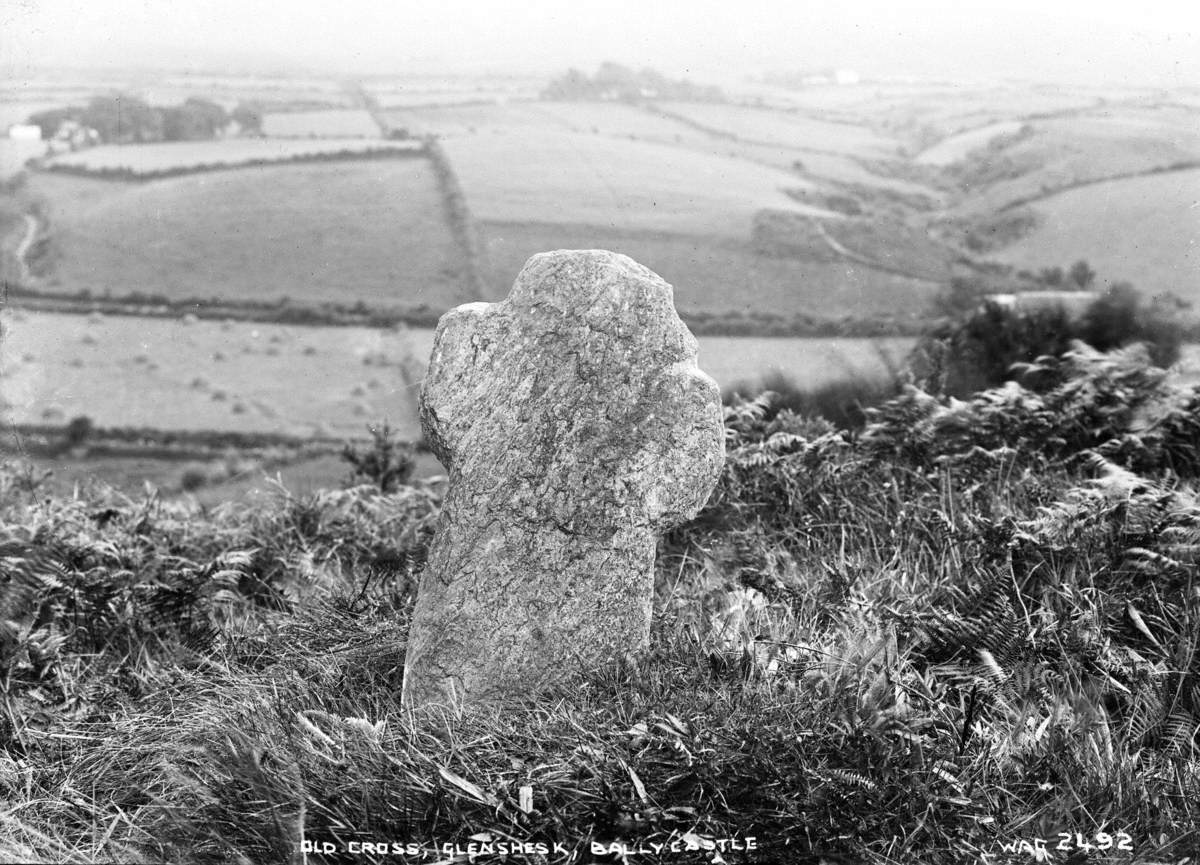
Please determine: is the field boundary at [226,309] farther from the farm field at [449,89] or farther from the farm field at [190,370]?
the farm field at [449,89]

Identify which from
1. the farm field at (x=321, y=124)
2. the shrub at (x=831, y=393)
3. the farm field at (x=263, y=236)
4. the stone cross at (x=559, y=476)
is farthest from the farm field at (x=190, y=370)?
the stone cross at (x=559, y=476)

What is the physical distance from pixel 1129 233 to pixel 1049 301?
3.11 feet

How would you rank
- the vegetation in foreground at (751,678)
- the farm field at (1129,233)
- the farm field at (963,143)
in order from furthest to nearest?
the farm field at (963,143) → the farm field at (1129,233) → the vegetation in foreground at (751,678)

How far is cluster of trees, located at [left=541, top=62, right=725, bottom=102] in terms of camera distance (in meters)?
10.9

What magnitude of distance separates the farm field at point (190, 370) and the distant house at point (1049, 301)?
5.17 meters

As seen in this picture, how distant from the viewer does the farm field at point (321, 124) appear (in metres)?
10.3

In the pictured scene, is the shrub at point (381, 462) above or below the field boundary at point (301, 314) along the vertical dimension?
below

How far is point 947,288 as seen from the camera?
10.6 metres

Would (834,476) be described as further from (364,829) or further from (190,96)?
(190,96)

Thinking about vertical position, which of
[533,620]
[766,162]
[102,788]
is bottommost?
[102,788]

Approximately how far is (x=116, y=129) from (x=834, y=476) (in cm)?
706

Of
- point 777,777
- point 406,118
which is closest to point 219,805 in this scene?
point 777,777

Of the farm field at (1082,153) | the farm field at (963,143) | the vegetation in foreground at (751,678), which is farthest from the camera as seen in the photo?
the farm field at (963,143)

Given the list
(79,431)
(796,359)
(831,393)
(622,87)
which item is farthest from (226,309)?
(831,393)
